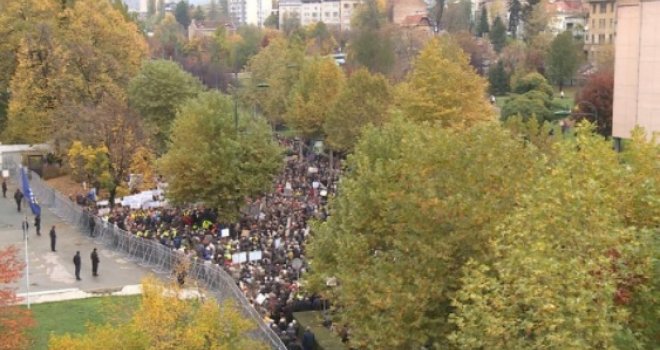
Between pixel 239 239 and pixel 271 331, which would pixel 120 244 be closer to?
pixel 239 239

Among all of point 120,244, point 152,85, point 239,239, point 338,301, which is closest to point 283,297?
point 338,301

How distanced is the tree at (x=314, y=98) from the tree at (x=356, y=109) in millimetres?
4006

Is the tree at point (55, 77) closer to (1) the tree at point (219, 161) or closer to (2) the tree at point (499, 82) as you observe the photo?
(1) the tree at point (219, 161)

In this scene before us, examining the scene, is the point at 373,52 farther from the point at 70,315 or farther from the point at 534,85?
the point at 70,315

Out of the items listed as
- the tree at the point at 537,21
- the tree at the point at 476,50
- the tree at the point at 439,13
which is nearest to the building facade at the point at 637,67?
the tree at the point at 476,50

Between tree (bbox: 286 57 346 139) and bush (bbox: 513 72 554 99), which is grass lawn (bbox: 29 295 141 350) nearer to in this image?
tree (bbox: 286 57 346 139)

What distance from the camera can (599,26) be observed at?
327ft

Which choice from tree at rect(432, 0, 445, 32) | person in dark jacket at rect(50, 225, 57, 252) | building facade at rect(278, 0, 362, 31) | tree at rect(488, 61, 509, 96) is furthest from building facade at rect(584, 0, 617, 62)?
building facade at rect(278, 0, 362, 31)

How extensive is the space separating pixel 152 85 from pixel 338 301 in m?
37.5

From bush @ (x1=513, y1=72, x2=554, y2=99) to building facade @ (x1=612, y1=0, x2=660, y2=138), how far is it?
96.6ft

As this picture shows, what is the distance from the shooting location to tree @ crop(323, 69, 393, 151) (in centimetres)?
5056

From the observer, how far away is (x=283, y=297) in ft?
84.2

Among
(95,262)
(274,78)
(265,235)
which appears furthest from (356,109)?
(95,262)

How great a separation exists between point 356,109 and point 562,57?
42.0 meters
